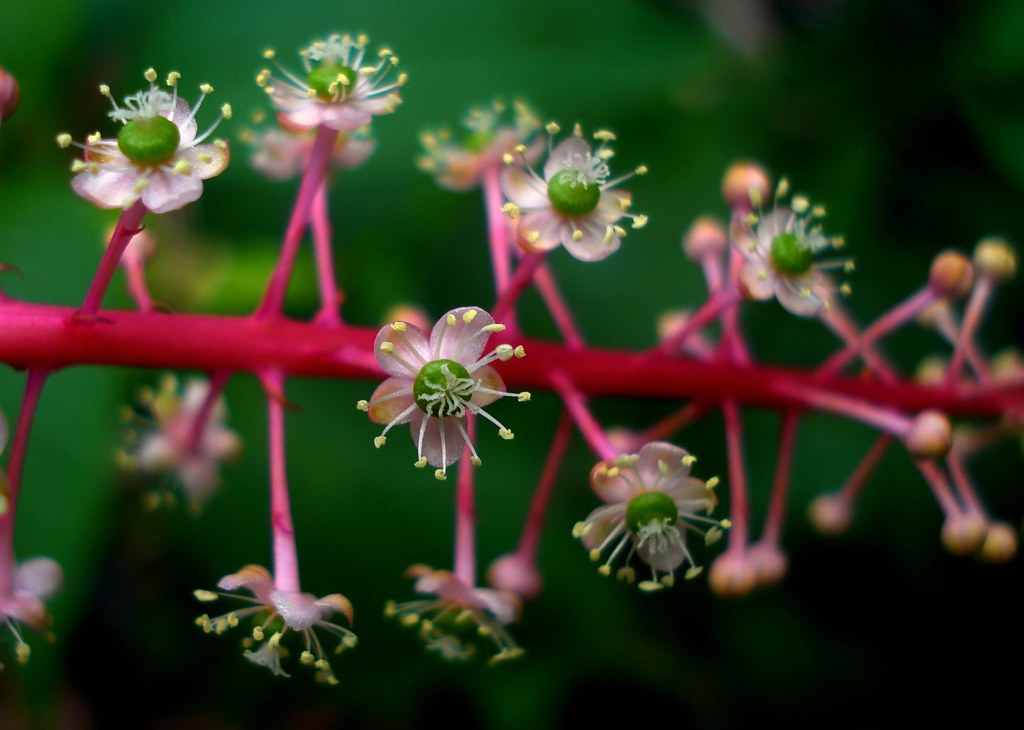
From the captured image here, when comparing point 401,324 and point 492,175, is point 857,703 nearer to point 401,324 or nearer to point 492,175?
point 492,175

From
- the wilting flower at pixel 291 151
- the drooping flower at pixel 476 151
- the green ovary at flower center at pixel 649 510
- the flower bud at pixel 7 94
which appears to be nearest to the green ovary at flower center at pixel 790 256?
the green ovary at flower center at pixel 649 510

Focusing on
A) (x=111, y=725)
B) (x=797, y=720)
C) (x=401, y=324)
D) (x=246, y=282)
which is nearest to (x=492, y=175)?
(x=401, y=324)

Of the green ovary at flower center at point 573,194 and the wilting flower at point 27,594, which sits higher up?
the green ovary at flower center at point 573,194

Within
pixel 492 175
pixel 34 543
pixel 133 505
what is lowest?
pixel 34 543

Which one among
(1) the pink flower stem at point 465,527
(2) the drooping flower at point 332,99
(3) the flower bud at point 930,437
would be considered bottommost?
(1) the pink flower stem at point 465,527

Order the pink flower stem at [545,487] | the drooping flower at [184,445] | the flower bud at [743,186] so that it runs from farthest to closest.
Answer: the drooping flower at [184,445] < the flower bud at [743,186] < the pink flower stem at [545,487]

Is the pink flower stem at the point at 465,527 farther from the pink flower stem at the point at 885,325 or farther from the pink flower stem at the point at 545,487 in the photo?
the pink flower stem at the point at 885,325

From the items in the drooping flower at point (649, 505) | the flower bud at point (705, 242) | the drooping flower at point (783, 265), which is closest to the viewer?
the drooping flower at point (649, 505)
